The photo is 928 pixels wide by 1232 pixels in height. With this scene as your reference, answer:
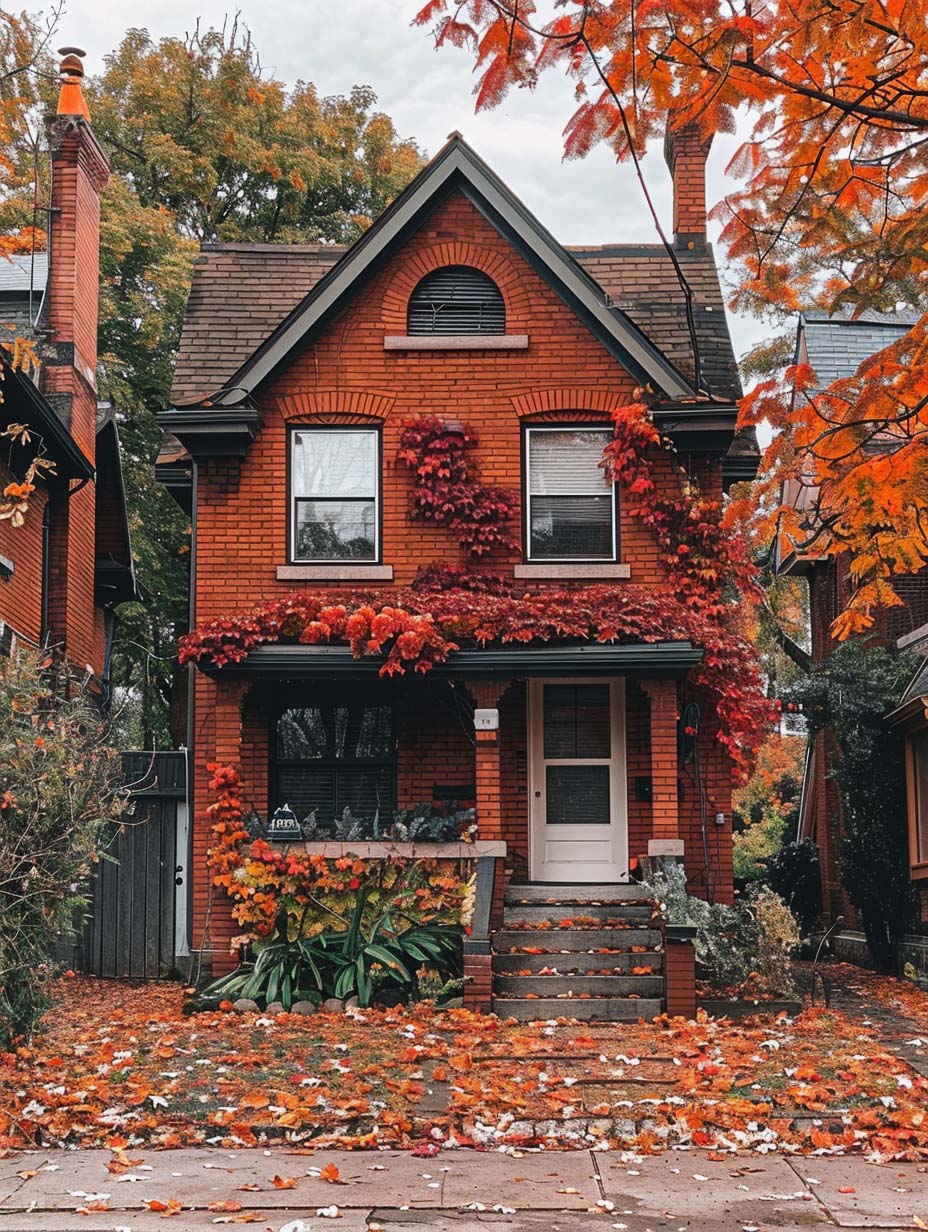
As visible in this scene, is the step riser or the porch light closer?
the porch light

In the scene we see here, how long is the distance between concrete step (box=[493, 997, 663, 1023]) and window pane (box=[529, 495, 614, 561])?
210 inches

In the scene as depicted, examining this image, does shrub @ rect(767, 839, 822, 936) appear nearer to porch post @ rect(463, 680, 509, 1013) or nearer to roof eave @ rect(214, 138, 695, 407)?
porch post @ rect(463, 680, 509, 1013)

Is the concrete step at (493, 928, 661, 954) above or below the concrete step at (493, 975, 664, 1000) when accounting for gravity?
above

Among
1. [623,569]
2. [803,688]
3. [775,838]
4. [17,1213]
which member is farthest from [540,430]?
[775,838]

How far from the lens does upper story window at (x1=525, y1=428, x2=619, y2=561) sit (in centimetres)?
1656

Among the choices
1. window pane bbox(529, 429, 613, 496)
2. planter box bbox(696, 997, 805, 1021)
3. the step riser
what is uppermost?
window pane bbox(529, 429, 613, 496)

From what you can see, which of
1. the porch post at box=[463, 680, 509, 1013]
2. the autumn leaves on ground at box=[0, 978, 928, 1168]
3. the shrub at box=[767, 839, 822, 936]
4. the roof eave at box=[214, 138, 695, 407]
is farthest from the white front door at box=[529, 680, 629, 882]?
the shrub at box=[767, 839, 822, 936]

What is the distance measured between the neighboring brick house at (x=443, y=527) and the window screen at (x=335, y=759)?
0.9 inches

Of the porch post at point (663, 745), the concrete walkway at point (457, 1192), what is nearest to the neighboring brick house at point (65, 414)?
the porch post at point (663, 745)

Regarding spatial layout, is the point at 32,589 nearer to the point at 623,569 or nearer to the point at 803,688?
the point at 623,569

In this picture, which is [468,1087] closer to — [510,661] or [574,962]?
[574,962]

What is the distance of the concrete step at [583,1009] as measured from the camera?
13023mm

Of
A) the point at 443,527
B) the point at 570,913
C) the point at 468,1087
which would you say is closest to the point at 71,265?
the point at 443,527

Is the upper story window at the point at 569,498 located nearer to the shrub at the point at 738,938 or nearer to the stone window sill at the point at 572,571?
the stone window sill at the point at 572,571
